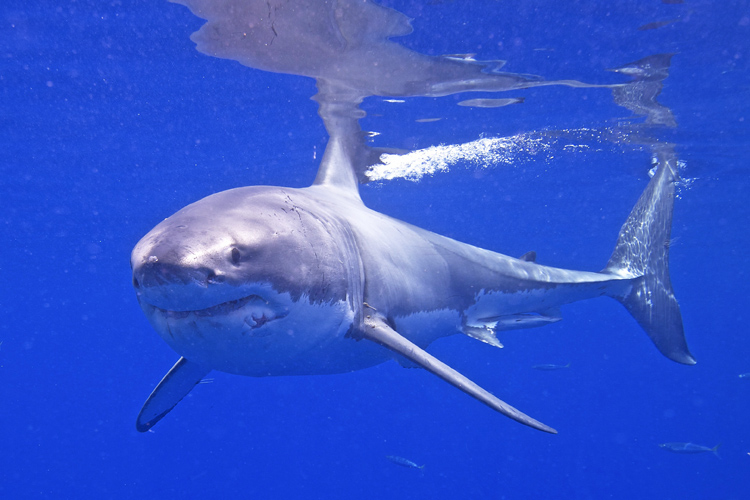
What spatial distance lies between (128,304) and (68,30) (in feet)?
135

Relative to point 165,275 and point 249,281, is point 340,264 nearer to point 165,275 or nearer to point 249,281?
point 249,281

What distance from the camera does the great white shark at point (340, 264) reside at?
2.36 metres

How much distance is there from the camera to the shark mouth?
231 cm

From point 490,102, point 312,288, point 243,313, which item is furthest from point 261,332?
point 490,102

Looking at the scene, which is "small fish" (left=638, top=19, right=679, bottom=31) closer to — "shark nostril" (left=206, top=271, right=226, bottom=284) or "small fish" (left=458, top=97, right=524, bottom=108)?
"small fish" (left=458, top=97, right=524, bottom=108)

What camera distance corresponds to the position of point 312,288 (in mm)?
2918

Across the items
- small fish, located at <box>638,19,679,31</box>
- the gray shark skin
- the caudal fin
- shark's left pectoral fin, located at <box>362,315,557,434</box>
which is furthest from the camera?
small fish, located at <box>638,19,679,31</box>

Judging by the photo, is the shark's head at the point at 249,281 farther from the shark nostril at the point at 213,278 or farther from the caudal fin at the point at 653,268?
the caudal fin at the point at 653,268

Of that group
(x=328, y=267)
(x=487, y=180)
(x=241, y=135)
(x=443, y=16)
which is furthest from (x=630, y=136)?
(x=328, y=267)

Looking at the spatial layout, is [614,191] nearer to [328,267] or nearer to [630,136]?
[630,136]

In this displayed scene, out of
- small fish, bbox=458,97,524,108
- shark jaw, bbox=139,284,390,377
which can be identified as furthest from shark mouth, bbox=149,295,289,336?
small fish, bbox=458,97,524,108

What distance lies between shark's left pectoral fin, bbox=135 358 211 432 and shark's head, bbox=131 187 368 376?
1.38m

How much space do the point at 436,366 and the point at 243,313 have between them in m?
1.38

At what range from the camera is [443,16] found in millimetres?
7535
